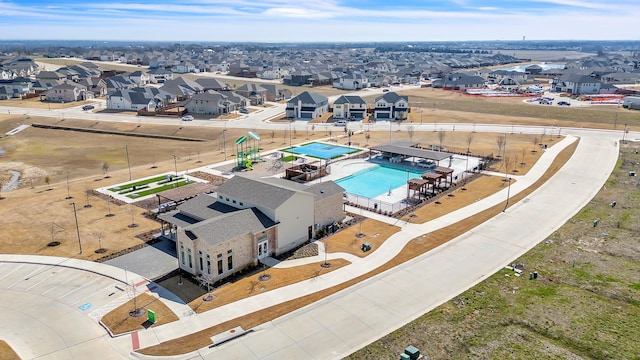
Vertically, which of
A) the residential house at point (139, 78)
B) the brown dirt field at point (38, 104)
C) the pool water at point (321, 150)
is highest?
the residential house at point (139, 78)

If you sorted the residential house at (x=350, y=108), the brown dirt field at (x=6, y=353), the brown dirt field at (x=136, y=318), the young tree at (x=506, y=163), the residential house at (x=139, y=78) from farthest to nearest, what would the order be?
the residential house at (x=139, y=78)
the residential house at (x=350, y=108)
the young tree at (x=506, y=163)
the brown dirt field at (x=136, y=318)
the brown dirt field at (x=6, y=353)

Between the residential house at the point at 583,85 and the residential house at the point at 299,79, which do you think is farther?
the residential house at the point at 299,79

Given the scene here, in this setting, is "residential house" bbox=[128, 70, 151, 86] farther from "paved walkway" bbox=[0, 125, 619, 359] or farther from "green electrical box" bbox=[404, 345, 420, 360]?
"green electrical box" bbox=[404, 345, 420, 360]

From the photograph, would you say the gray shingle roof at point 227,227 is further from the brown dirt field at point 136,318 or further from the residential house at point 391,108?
the residential house at point 391,108

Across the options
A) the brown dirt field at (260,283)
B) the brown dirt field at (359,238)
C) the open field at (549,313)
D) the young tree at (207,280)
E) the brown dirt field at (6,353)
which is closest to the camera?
the brown dirt field at (6,353)

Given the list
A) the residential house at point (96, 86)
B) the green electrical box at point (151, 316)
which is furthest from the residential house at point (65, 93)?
the green electrical box at point (151, 316)

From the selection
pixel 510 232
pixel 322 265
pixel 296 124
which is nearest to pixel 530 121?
pixel 296 124

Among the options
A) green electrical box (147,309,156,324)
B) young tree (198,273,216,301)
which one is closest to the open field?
young tree (198,273,216,301)
